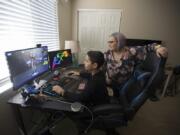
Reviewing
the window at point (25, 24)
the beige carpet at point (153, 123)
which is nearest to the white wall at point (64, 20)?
the window at point (25, 24)

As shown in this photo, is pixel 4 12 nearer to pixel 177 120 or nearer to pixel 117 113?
pixel 117 113

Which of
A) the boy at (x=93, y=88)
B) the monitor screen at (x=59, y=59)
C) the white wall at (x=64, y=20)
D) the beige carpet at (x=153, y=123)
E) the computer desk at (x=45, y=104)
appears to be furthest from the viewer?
the white wall at (x=64, y=20)

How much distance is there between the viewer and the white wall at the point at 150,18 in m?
2.58

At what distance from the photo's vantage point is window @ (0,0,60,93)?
130cm

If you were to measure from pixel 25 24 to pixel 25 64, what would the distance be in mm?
660

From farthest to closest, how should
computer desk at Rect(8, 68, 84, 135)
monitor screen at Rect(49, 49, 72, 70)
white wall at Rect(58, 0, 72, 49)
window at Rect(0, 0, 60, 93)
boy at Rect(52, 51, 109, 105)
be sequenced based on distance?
1. white wall at Rect(58, 0, 72, 49)
2. monitor screen at Rect(49, 49, 72, 70)
3. window at Rect(0, 0, 60, 93)
4. boy at Rect(52, 51, 109, 105)
5. computer desk at Rect(8, 68, 84, 135)

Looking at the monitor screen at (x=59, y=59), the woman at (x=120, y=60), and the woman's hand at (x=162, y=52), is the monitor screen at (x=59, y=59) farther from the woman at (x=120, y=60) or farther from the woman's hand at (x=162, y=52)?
the woman's hand at (x=162, y=52)

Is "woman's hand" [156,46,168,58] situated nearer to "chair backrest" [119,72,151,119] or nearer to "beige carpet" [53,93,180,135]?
"chair backrest" [119,72,151,119]

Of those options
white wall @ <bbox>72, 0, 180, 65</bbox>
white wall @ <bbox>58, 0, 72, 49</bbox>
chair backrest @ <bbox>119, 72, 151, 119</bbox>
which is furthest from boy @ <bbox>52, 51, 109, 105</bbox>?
white wall @ <bbox>72, 0, 180, 65</bbox>

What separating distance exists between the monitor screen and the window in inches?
12.9

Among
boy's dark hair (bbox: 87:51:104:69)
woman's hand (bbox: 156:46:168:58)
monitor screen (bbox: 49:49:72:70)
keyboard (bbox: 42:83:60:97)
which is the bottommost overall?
keyboard (bbox: 42:83:60:97)

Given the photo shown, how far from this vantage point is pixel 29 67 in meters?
1.30

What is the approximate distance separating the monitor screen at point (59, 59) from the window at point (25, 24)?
0.33 m

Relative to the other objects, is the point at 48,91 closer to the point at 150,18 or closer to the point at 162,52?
the point at 162,52
